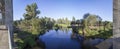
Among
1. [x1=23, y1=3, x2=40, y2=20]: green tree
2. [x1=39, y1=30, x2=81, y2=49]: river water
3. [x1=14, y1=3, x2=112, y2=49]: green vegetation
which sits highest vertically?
[x1=23, y1=3, x2=40, y2=20]: green tree

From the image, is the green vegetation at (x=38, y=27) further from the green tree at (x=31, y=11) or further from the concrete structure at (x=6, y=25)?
the concrete structure at (x=6, y=25)

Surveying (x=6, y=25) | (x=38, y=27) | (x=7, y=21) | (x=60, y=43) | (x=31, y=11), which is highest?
(x=31, y=11)

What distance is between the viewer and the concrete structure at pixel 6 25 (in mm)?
5762

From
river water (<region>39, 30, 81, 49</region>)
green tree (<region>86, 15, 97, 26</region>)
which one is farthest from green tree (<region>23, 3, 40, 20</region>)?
green tree (<region>86, 15, 97, 26</region>)

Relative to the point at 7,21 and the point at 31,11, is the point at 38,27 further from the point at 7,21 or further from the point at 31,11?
the point at 7,21

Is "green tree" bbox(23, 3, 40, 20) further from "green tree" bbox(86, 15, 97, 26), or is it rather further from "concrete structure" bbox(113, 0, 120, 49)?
"concrete structure" bbox(113, 0, 120, 49)

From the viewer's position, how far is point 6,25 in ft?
19.0

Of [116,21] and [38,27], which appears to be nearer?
[116,21]

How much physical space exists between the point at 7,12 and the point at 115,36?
3.09 m

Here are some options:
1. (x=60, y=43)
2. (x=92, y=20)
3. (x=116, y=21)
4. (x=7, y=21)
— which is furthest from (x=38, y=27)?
(x=116, y=21)

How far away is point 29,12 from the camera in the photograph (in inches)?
1277

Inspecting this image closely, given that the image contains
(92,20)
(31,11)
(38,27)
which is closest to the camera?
(38,27)

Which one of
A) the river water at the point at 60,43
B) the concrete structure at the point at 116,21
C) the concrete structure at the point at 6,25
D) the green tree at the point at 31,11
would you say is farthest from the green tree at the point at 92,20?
the concrete structure at the point at 6,25

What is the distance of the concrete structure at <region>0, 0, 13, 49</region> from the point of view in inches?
227
